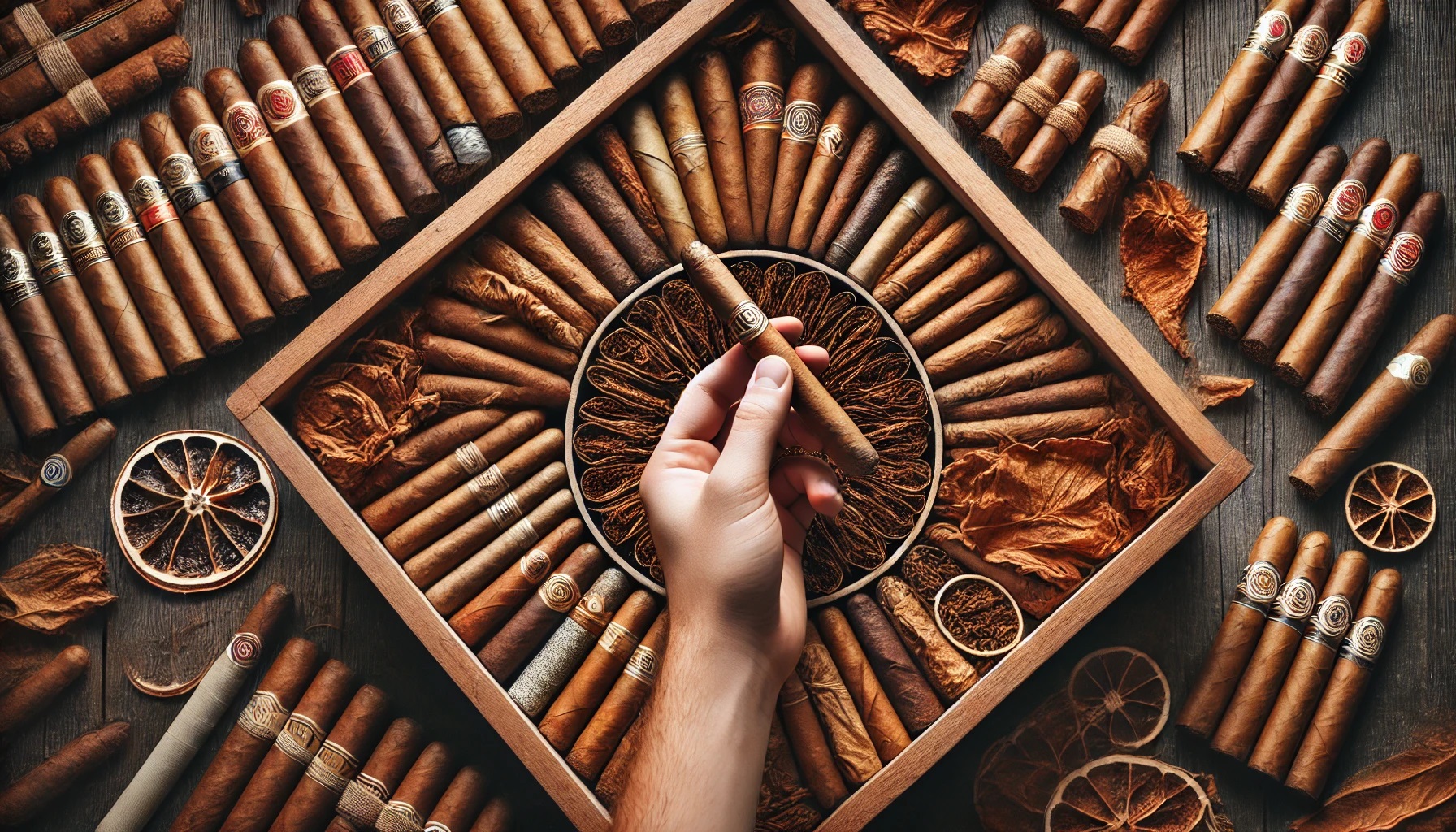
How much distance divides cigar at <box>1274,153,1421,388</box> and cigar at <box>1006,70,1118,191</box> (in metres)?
0.91

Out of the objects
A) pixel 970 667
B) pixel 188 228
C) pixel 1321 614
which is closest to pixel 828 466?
pixel 970 667

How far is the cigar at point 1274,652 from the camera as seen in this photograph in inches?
106

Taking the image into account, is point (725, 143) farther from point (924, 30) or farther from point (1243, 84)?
point (1243, 84)

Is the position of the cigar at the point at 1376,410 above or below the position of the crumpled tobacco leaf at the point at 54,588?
above

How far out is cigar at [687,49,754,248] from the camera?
2789 mm

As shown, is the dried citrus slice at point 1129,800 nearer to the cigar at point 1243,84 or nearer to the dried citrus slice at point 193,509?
the cigar at point 1243,84

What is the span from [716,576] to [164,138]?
228 cm

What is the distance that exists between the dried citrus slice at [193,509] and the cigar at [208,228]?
0.42 metres

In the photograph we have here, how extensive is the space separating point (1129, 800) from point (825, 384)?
5.02 feet

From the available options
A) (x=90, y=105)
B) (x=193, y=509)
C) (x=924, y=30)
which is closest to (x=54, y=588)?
(x=193, y=509)

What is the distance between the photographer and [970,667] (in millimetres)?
2553

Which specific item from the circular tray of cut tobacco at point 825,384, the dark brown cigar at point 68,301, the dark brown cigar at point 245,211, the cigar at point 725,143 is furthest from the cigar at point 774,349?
the dark brown cigar at point 68,301

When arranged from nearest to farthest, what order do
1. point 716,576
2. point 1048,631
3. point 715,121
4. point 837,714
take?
point 716,576
point 1048,631
point 837,714
point 715,121

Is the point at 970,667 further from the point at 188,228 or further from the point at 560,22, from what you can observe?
the point at 188,228
